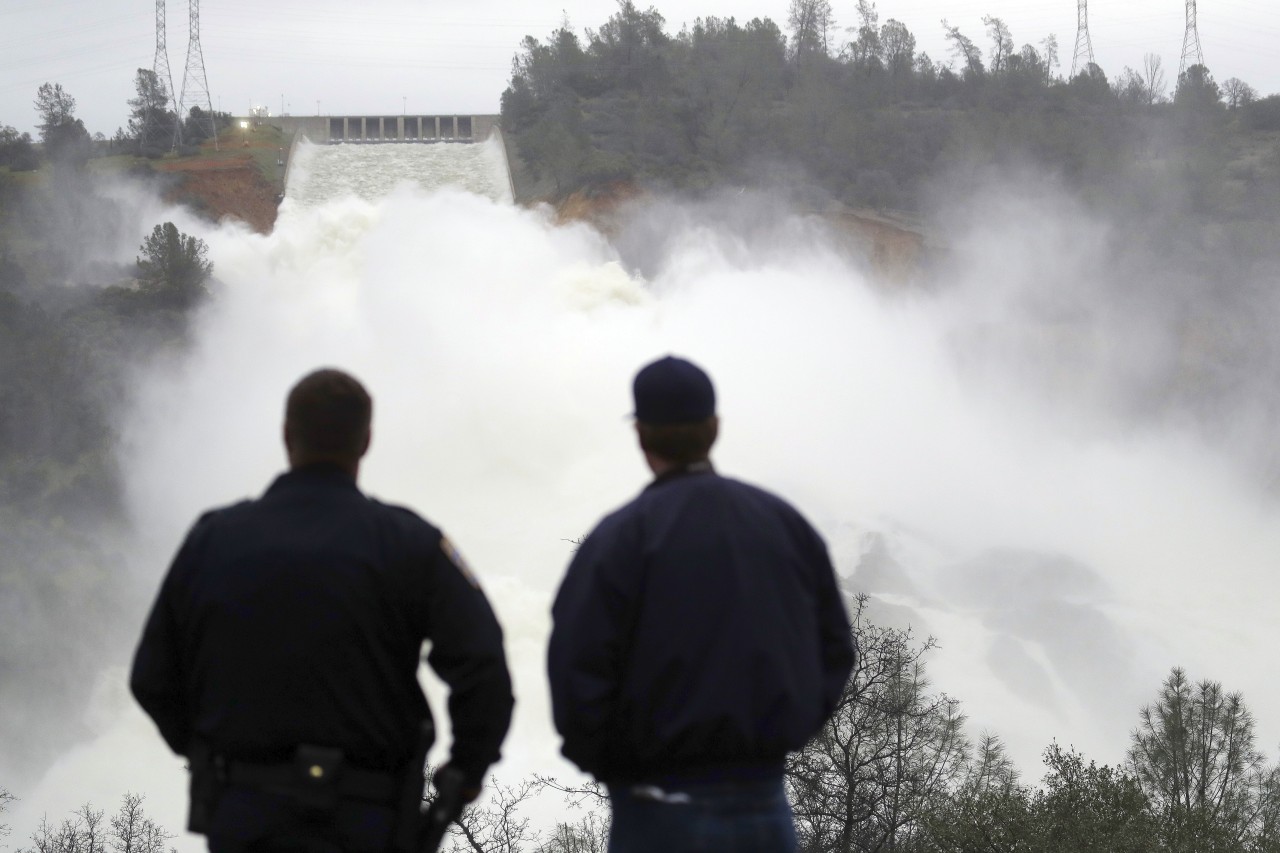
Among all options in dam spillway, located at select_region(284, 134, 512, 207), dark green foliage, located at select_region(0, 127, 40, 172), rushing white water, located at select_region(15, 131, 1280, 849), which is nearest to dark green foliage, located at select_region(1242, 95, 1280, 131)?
rushing white water, located at select_region(15, 131, 1280, 849)

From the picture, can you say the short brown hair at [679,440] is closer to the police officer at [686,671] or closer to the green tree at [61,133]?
the police officer at [686,671]

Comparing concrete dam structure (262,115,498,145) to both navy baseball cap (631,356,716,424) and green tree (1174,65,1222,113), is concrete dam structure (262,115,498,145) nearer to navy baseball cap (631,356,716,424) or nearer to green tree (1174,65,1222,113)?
green tree (1174,65,1222,113)

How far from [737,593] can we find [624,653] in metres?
0.32

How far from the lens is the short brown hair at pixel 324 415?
3.57m

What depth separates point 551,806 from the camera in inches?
1006

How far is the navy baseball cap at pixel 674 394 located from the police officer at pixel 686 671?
0.24 metres

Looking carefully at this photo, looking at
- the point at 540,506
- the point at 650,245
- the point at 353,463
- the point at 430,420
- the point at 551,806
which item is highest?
the point at 650,245

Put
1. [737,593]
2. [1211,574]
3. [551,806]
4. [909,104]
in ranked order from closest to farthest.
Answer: [737,593] < [551,806] < [1211,574] < [909,104]

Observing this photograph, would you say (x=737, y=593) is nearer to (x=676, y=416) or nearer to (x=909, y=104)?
(x=676, y=416)

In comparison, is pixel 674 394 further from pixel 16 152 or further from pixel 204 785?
pixel 16 152

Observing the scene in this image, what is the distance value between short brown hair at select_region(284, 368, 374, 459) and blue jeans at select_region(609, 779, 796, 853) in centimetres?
117

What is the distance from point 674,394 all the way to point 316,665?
113 cm

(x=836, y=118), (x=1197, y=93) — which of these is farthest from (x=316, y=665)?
(x=1197, y=93)

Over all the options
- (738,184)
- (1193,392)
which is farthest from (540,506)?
(1193,392)
